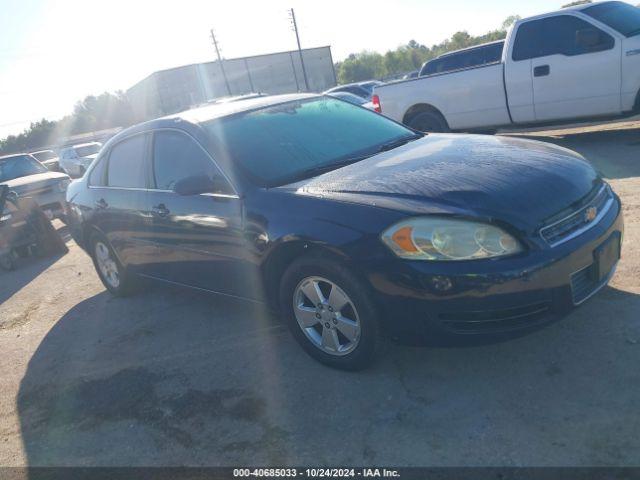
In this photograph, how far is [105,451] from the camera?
3117mm

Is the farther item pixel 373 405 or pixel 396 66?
pixel 396 66

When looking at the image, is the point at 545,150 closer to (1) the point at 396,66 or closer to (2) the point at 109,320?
(2) the point at 109,320

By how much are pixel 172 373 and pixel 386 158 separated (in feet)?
7.00

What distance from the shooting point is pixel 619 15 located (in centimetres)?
778

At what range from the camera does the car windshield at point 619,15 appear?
7.55 m

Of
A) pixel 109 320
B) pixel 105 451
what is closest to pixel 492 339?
pixel 105 451

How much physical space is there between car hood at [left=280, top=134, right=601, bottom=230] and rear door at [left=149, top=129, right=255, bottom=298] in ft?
1.83

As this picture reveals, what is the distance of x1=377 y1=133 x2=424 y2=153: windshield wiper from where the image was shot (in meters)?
4.02

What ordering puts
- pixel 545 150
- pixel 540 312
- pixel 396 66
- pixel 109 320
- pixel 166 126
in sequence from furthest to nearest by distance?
pixel 396 66 < pixel 109 320 < pixel 166 126 < pixel 545 150 < pixel 540 312

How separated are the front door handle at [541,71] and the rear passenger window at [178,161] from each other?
6.29 m

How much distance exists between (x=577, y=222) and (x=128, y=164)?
3656mm

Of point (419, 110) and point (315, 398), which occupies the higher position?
point (419, 110)

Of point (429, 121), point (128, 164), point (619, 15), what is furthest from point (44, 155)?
point (619, 15)

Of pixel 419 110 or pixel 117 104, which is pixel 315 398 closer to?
pixel 419 110
